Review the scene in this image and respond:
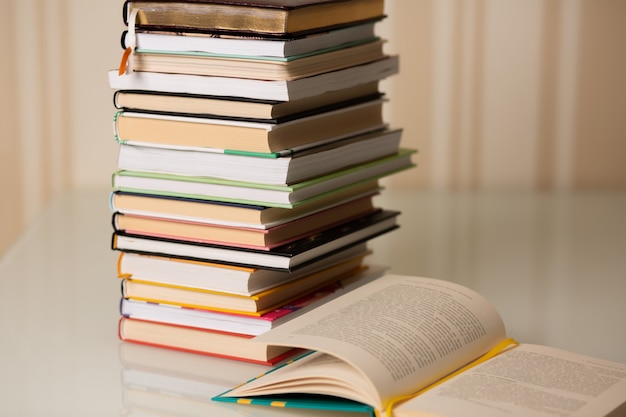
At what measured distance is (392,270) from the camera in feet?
5.11

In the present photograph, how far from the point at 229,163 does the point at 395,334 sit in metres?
0.29

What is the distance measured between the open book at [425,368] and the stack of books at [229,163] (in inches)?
4.6

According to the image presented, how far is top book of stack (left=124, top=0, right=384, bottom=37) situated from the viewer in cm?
111

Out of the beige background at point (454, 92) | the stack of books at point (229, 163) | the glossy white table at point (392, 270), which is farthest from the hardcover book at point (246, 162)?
the beige background at point (454, 92)

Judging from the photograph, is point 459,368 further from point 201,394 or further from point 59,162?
point 59,162

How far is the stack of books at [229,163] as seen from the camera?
3.70 feet

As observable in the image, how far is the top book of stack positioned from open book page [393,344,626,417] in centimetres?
43

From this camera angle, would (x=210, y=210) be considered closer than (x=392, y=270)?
Yes

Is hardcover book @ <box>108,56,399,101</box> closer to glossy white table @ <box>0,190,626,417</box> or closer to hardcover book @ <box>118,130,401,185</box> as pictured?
hardcover book @ <box>118,130,401,185</box>

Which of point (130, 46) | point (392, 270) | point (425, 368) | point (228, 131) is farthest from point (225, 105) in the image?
point (392, 270)

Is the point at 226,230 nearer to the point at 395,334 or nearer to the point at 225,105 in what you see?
the point at 225,105

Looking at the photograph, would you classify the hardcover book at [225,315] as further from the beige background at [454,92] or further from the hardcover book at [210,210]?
the beige background at [454,92]

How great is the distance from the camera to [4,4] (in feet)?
7.07

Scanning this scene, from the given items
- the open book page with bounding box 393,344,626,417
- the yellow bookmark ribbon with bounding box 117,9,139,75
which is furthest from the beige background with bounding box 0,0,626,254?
the open book page with bounding box 393,344,626,417
